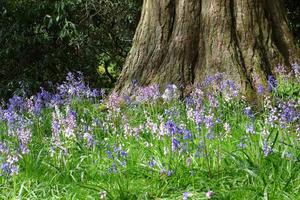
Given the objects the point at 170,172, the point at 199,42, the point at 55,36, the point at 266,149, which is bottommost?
the point at 170,172

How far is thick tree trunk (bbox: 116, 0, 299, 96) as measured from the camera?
21.6 feet

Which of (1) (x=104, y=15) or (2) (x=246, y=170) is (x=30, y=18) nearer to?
(1) (x=104, y=15)

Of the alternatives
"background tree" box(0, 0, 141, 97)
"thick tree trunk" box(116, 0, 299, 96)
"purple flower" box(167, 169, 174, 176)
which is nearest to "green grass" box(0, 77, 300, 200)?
"purple flower" box(167, 169, 174, 176)

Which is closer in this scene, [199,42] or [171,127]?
[171,127]

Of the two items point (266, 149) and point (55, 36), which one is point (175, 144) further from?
point (55, 36)

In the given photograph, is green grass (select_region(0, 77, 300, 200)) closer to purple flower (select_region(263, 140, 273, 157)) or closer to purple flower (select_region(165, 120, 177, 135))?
purple flower (select_region(263, 140, 273, 157))

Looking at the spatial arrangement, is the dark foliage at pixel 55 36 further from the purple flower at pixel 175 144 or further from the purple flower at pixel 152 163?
the purple flower at pixel 175 144

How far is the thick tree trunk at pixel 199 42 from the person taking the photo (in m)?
6.59

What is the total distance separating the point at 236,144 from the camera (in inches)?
175

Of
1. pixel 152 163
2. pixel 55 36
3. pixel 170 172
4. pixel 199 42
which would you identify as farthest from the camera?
pixel 55 36

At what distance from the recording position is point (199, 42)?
268 inches

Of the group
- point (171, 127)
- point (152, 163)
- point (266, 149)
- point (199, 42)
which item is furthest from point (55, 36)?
point (266, 149)

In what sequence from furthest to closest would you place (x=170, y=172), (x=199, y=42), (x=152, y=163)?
1. (x=199, y=42)
2. (x=152, y=163)
3. (x=170, y=172)

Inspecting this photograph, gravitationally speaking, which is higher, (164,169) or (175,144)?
(175,144)
